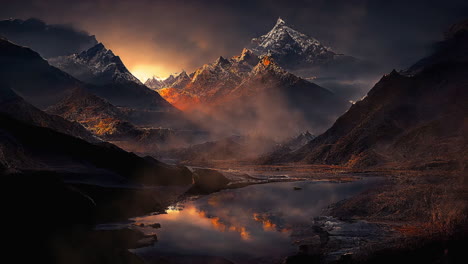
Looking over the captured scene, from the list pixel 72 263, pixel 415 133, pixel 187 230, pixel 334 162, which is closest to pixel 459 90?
pixel 415 133

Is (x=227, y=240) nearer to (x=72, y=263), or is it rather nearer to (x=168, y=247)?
(x=168, y=247)

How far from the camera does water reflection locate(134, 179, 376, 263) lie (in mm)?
26969

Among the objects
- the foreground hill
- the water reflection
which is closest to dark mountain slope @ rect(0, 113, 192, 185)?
the water reflection

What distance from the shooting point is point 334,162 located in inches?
6629

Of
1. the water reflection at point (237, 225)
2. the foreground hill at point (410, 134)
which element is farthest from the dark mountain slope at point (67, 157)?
the foreground hill at point (410, 134)

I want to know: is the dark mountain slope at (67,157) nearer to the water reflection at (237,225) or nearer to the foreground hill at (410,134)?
the water reflection at (237,225)

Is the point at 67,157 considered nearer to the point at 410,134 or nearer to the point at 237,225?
the point at 237,225

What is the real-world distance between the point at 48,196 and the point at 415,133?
15347 centimetres

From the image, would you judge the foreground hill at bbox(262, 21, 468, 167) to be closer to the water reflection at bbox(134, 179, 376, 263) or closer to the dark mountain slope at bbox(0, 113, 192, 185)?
the water reflection at bbox(134, 179, 376, 263)

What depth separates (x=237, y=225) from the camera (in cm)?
3734

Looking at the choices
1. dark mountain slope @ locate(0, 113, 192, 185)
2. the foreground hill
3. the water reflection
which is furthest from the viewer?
the foreground hill

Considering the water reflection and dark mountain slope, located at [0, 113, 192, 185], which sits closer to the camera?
the water reflection

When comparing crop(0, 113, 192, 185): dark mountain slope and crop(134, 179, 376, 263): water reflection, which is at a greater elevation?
crop(0, 113, 192, 185): dark mountain slope

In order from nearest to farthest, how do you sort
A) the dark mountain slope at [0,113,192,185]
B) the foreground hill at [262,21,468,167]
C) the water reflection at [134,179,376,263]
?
the water reflection at [134,179,376,263] < the dark mountain slope at [0,113,192,185] < the foreground hill at [262,21,468,167]
